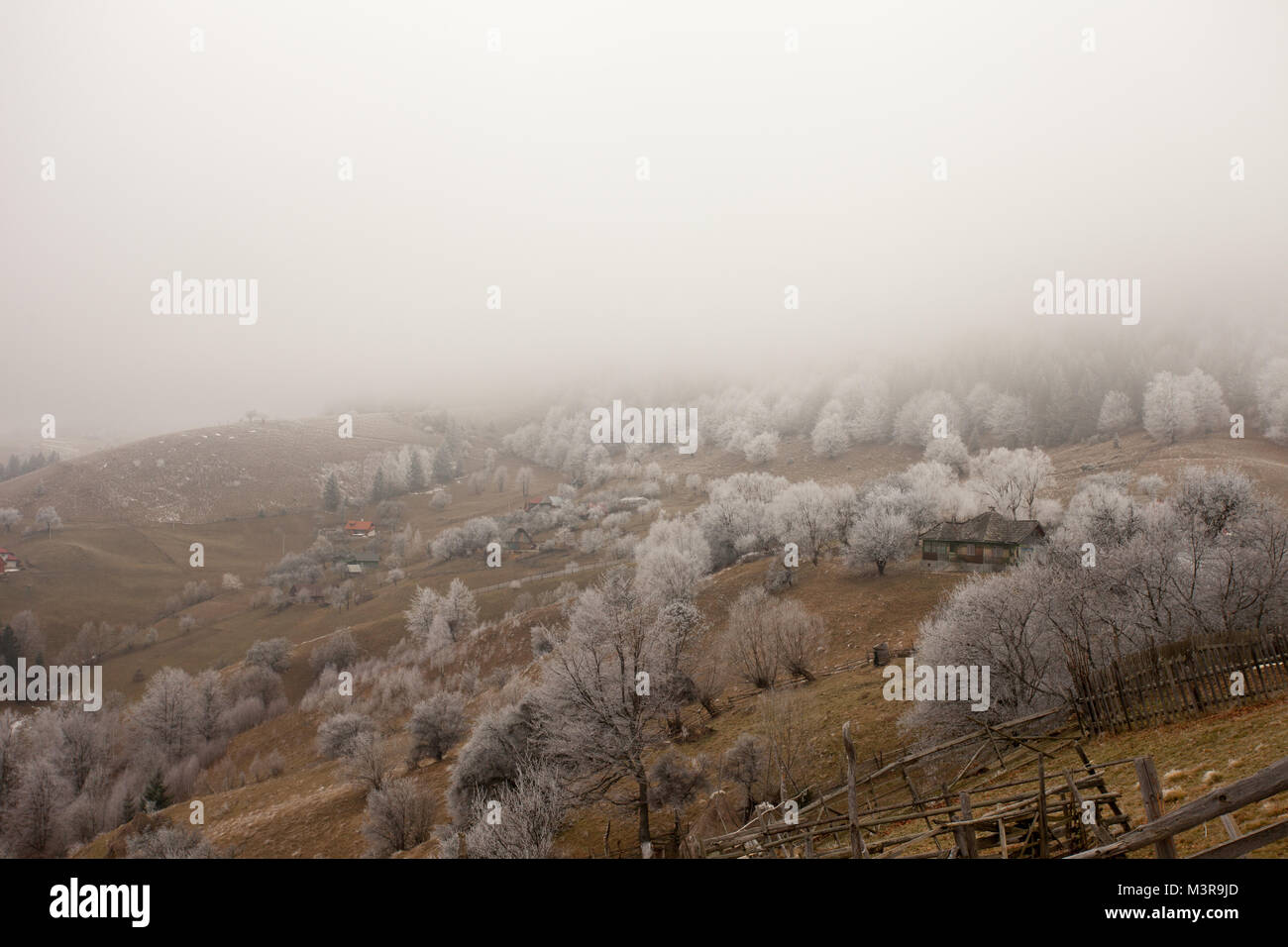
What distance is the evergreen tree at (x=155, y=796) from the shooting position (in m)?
47.6

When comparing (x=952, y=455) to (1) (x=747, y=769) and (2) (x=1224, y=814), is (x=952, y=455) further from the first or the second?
(2) (x=1224, y=814)

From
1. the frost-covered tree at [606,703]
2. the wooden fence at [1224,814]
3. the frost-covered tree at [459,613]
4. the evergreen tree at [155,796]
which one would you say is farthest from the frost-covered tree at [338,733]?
the wooden fence at [1224,814]

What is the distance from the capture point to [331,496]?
185 m

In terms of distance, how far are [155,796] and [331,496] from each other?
490 ft

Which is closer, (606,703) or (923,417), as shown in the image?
(606,703)

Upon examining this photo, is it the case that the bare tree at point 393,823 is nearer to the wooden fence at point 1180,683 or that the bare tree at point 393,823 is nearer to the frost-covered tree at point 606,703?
the frost-covered tree at point 606,703

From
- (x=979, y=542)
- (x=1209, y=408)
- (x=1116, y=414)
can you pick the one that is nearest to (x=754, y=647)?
(x=979, y=542)

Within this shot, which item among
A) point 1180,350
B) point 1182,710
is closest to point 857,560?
point 1182,710

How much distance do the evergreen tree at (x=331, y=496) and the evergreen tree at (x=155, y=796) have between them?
14305 centimetres
